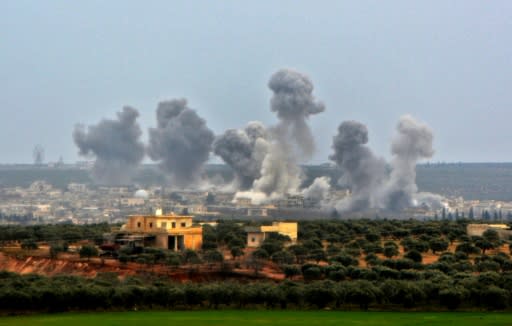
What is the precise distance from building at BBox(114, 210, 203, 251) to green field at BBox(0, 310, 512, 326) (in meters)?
23.9

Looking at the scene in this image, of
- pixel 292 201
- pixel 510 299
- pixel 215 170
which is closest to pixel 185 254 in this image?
pixel 510 299

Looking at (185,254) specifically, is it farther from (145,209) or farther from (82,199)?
(82,199)

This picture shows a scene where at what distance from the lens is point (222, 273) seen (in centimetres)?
5906

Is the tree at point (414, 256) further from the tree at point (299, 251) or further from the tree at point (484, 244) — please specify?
the tree at point (484, 244)

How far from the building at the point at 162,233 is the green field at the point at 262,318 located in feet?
78.4

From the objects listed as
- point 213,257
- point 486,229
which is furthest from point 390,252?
point 486,229

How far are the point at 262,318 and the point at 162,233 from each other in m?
28.3

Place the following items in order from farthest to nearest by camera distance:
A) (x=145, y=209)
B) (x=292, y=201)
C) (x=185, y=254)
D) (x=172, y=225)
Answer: (x=145, y=209) < (x=292, y=201) < (x=172, y=225) < (x=185, y=254)

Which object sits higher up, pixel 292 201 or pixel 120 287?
pixel 292 201

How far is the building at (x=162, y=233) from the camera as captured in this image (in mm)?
71188

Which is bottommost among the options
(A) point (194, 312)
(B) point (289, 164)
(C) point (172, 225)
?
(A) point (194, 312)

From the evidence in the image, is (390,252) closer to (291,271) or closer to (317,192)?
(291,271)

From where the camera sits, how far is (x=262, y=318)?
4406cm

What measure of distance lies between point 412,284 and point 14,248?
1135 inches
